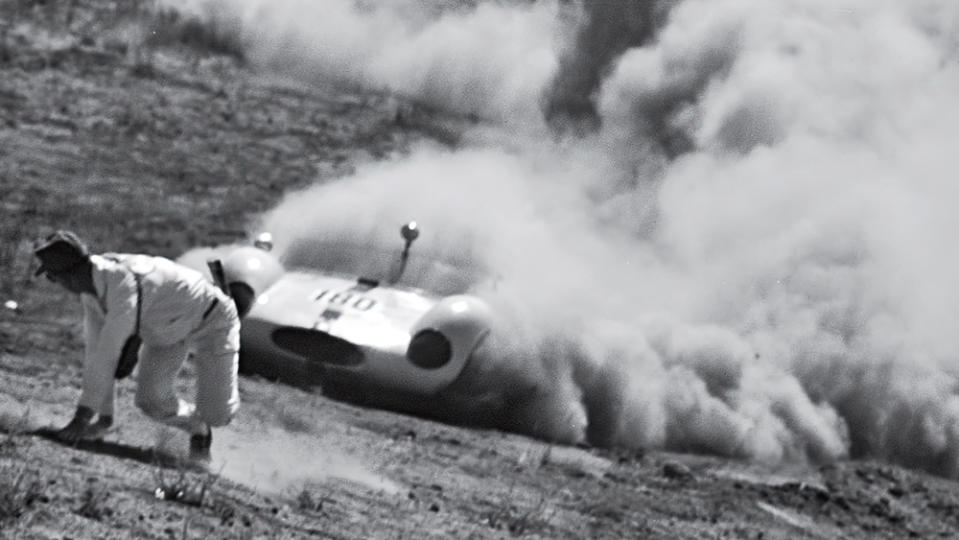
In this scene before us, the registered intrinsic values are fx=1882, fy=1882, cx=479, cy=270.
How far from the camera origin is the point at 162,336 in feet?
28.3

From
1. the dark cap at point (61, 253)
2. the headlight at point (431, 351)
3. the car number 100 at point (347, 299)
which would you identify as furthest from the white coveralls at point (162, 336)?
the car number 100 at point (347, 299)

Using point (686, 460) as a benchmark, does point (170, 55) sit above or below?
above

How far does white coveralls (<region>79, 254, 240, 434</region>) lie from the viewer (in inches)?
326

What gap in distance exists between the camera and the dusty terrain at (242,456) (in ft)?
25.0

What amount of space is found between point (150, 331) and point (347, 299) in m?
5.24

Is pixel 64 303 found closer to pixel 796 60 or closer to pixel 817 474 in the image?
pixel 817 474

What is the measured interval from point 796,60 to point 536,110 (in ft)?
25.0

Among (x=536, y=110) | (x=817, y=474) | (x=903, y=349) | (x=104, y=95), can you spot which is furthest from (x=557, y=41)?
(x=817, y=474)

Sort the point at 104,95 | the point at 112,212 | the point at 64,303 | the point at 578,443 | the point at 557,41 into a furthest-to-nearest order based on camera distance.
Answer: the point at 557,41 → the point at 104,95 → the point at 112,212 → the point at 64,303 → the point at 578,443

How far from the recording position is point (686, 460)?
1312cm

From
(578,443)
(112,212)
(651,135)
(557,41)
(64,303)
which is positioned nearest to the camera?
(578,443)

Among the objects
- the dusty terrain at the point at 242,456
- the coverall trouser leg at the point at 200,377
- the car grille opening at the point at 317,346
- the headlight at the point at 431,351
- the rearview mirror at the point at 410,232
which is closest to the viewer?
the dusty terrain at the point at 242,456

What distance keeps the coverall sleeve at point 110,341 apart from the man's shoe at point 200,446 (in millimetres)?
590

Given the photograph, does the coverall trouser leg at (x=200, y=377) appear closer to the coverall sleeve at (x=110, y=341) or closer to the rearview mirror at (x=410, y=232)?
the coverall sleeve at (x=110, y=341)
